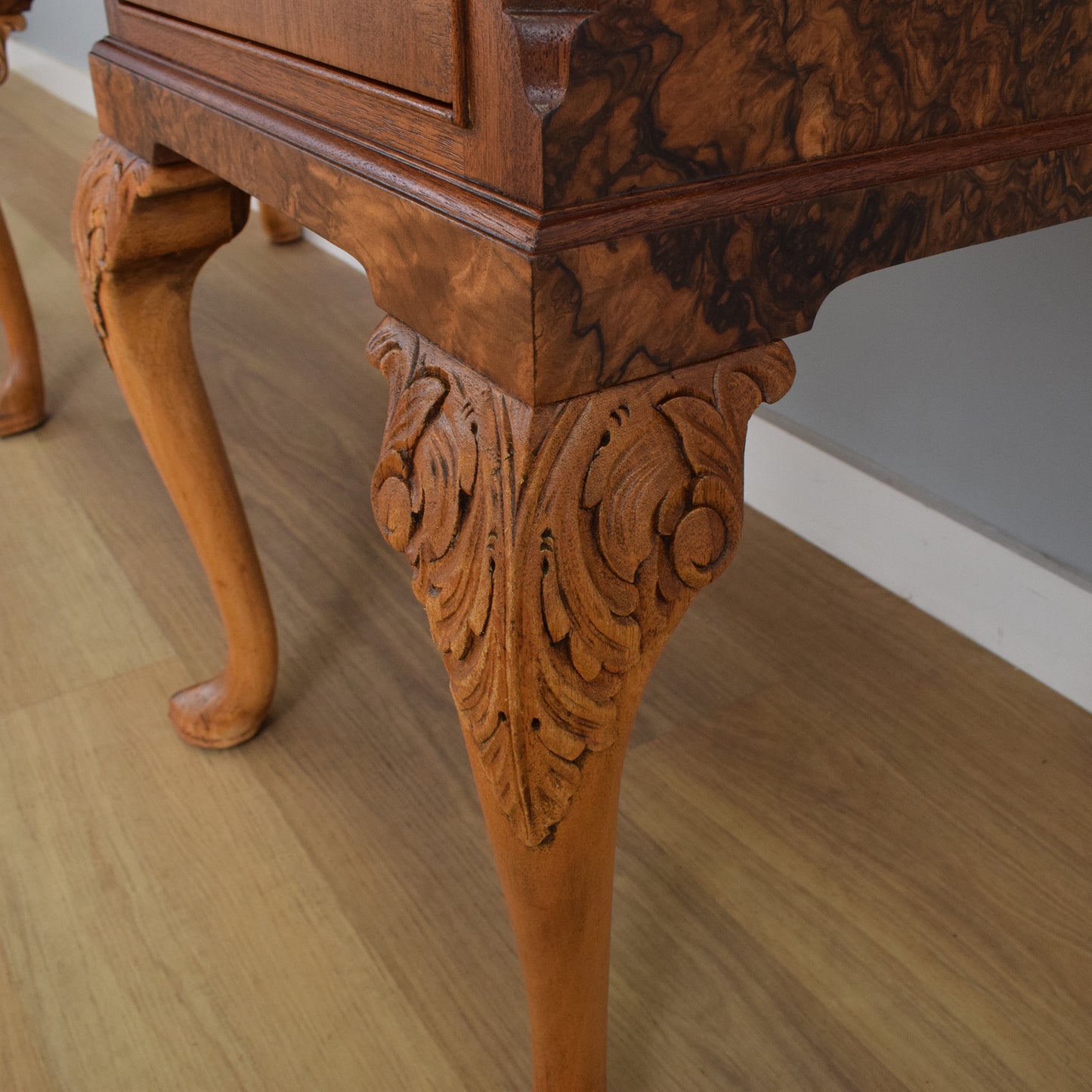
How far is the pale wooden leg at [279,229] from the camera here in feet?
6.30

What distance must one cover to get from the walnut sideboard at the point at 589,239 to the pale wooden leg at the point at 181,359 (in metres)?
0.19

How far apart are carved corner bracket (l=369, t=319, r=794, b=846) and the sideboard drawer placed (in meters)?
0.09

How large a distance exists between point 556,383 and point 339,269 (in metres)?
1.58

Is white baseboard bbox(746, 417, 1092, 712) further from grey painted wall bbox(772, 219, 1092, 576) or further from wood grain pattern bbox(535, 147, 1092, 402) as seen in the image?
wood grain pattern bbox(535, 147, 1092, 402)

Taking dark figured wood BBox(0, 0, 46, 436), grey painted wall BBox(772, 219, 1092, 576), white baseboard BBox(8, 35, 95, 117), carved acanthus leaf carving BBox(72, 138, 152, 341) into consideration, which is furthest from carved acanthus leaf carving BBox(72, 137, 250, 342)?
white baseboard BBox(8, 35, 95, 117)

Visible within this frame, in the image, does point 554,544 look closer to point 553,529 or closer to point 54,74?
point 553,529

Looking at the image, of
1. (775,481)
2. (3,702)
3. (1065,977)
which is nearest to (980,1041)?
(1065,977)

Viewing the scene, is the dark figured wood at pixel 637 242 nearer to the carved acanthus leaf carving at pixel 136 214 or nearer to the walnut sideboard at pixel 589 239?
the walnut sideboard at pixel 589 239

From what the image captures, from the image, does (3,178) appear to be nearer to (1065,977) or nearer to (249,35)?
(249,35)

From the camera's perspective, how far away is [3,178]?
90.7 inches

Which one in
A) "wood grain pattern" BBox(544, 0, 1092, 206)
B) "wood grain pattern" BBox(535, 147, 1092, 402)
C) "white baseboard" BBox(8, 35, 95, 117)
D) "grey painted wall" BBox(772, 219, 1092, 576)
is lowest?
"white baseboard" BBox(8, 35, 95, 117)

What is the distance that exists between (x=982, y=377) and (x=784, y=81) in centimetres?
62

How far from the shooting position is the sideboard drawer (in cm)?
37

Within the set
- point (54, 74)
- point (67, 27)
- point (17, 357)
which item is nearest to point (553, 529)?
point (17, 357)
